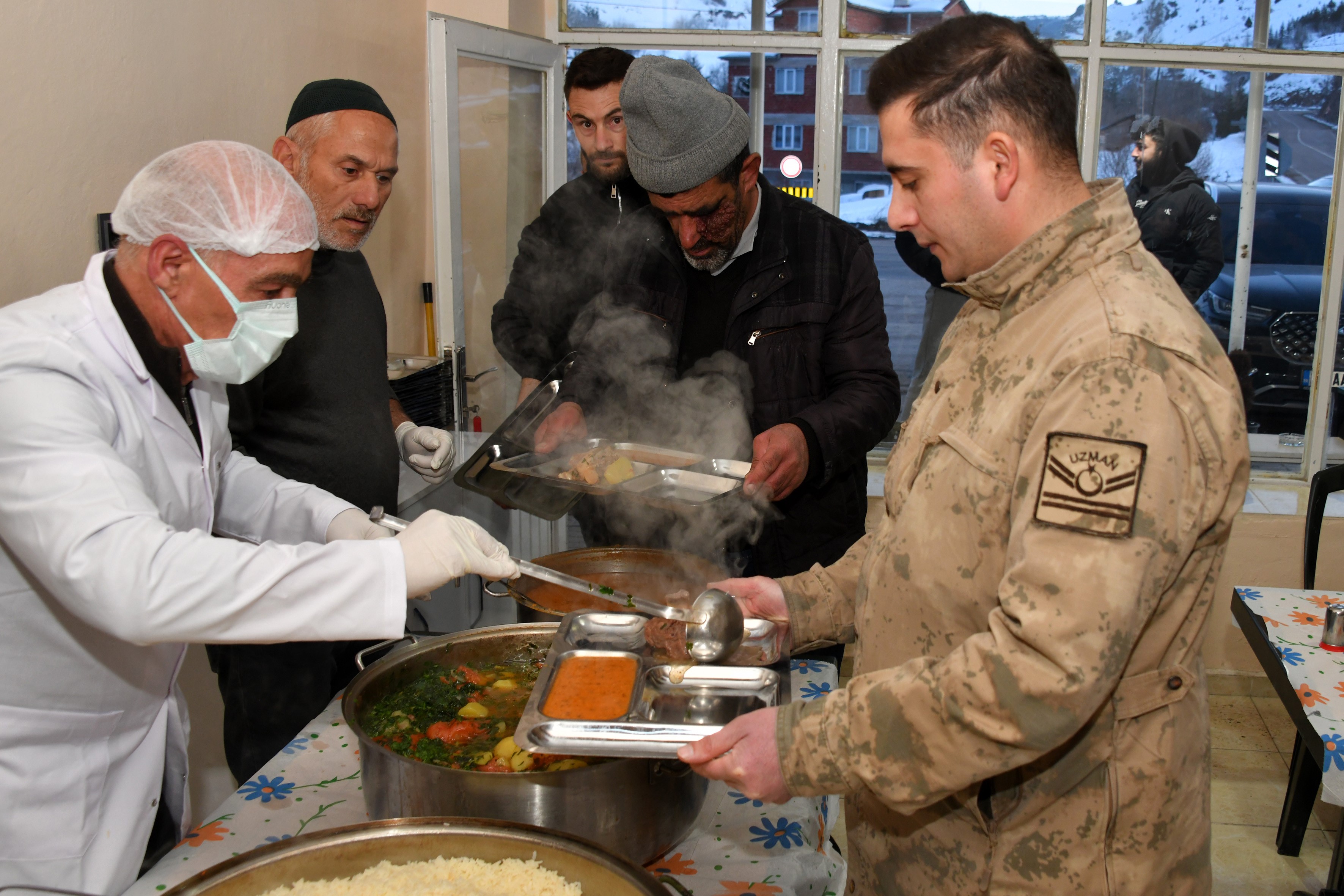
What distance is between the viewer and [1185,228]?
448 centimetres

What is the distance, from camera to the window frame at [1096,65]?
443cm

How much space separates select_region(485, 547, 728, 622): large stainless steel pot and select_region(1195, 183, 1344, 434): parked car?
→ 3.54 metres

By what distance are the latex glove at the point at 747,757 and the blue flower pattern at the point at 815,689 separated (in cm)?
65

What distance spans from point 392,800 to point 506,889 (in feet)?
0.79

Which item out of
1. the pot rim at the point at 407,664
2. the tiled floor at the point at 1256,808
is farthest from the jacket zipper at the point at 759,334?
the tiled floor at the point at 1256,808

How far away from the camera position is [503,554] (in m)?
1.67

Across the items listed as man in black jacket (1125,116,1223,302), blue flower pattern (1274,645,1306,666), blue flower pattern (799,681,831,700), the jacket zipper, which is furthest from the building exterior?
blue flower pattern (799,681,831,700)

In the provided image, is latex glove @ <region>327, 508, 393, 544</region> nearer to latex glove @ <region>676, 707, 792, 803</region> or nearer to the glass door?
latex glove @ <region>676, 707, 792, 803</region>

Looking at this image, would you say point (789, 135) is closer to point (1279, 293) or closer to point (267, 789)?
point (1279, 293)

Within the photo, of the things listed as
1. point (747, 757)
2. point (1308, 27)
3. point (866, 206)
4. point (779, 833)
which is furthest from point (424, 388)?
point (1308, 27)

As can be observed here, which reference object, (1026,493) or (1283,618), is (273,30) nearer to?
(1026,493)

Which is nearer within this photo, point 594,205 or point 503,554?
point 503,554

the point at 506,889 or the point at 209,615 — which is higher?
the point at 209,615

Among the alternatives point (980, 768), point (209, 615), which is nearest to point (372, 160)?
point (209, 615)
